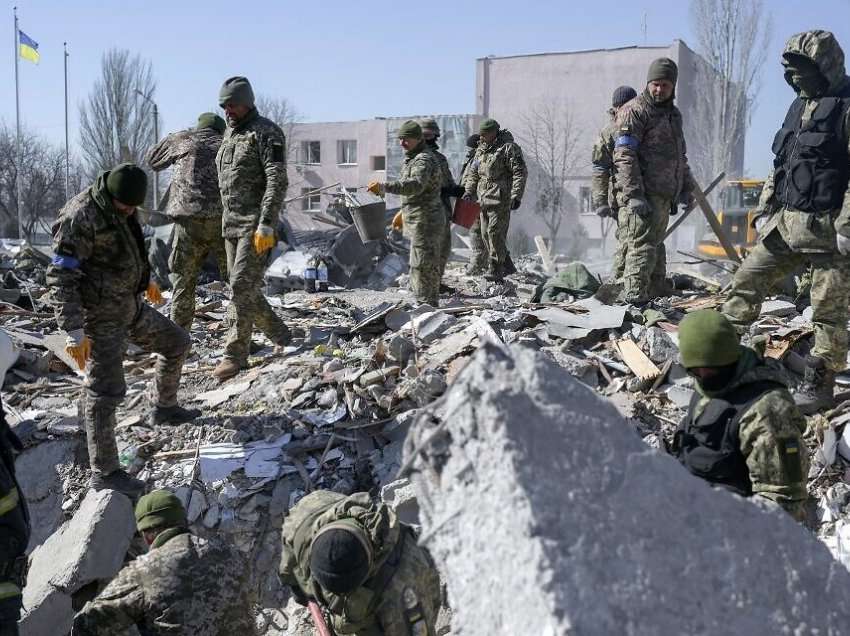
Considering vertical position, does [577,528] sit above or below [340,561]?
above

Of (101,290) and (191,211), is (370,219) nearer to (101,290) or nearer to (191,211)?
(191,211)

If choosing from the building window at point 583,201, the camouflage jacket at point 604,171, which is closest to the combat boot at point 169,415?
the camouflage jacket at point 604,171

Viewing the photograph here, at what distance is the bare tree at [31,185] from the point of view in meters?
31.3

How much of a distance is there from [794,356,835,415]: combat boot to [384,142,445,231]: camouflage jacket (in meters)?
3.55

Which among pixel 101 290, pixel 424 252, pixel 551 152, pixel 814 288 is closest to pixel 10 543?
pixel 101 290

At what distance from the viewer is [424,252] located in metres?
7.05

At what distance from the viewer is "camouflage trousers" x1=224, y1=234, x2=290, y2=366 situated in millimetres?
5688

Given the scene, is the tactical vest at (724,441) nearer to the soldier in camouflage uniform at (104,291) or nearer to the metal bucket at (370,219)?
the soldier in camouflage uniform at (104,291)

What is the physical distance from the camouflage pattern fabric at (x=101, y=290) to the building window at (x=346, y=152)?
31.3 metres

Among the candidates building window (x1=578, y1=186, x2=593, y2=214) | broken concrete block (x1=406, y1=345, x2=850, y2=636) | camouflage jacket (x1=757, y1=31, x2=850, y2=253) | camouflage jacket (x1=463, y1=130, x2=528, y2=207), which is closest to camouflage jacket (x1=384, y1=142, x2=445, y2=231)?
camouflage jacket (x1=463, y1=130, x2=528, y2=207)

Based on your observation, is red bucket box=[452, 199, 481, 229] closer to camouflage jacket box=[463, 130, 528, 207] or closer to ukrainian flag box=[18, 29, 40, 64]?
camouflage jacket box=[463, 130, 528, 207]

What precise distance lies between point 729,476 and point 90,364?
3.50 m

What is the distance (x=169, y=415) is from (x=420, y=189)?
299 centimetres

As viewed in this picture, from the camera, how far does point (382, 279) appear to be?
11.8 metres
